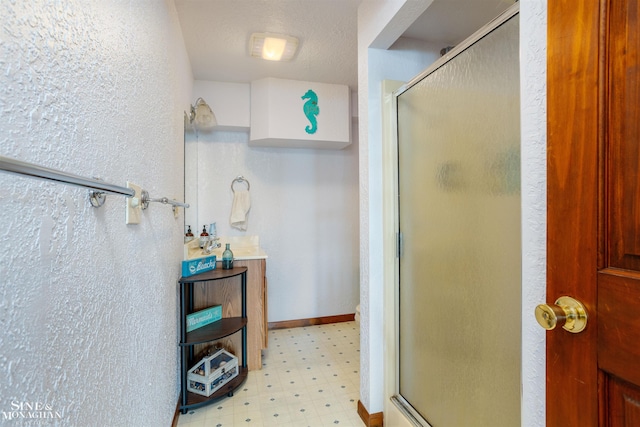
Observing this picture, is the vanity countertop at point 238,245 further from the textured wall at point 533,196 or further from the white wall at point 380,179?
the textured wall at point 533,196

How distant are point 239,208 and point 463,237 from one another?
215cm

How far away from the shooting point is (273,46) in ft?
6.75

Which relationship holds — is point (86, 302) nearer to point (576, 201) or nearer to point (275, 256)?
point (576, 201)

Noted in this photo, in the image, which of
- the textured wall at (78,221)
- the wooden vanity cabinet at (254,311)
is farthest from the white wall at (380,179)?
the textured wall at (78,221)

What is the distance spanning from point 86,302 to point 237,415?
1.41m

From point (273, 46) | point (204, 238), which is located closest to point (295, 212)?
point (204, 238)

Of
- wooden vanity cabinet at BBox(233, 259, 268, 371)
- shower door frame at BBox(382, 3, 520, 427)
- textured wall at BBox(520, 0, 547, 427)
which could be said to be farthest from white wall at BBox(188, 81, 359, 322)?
textured wall at BBox(520, 0, 547, 427)

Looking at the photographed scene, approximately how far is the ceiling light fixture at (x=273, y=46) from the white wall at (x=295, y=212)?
2.86 ft

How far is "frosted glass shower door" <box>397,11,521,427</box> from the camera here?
0.93 metres

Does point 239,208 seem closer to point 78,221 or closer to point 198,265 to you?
point 198,265

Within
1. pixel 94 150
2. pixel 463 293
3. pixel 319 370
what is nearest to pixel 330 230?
pixel 319 370

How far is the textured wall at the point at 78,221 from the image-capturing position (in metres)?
0.45

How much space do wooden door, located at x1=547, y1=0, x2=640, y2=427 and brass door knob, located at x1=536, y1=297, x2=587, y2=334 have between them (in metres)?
0.01

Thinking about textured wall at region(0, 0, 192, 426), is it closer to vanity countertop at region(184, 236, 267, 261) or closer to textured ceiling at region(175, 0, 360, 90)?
textured ceiling at region(175, 0, 360, 90)
